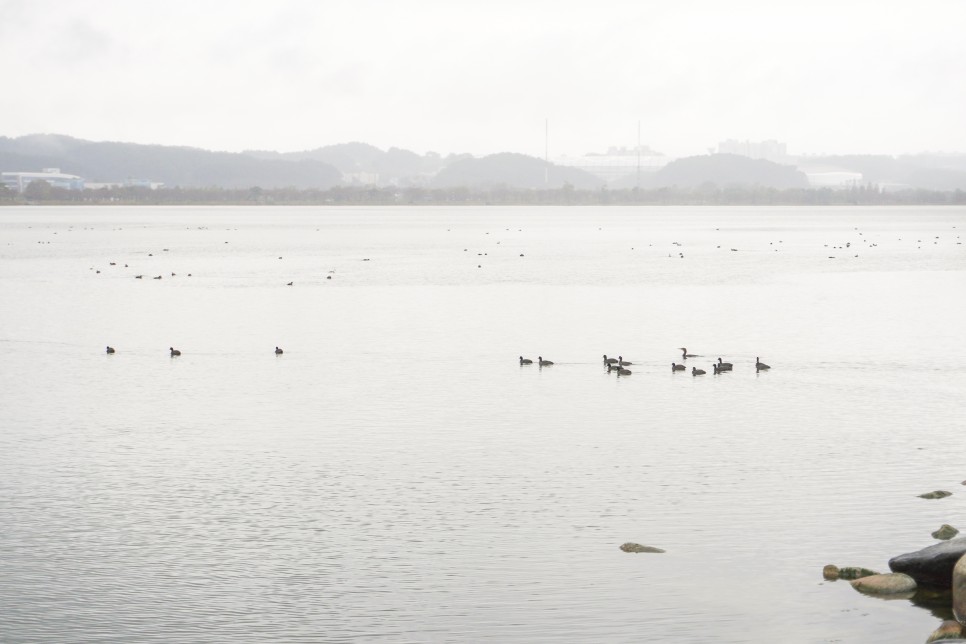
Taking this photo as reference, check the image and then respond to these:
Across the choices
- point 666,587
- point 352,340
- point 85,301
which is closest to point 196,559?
point 666,587

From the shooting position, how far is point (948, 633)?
1628 centimetres

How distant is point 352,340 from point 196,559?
95.9 ft

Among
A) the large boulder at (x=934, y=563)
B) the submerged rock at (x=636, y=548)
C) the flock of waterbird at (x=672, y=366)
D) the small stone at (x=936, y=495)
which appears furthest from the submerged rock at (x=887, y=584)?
the flock of waterbird at (x=672, y=366)

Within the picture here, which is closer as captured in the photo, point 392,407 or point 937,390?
point 392,407

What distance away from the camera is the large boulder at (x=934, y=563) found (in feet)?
61.1

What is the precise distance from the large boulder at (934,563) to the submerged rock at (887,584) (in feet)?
0.71

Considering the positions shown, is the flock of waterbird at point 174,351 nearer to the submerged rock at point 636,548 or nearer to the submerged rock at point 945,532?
the submerged rock at point 636,548

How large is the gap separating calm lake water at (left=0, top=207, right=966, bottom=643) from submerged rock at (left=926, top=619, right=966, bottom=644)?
1.83ft

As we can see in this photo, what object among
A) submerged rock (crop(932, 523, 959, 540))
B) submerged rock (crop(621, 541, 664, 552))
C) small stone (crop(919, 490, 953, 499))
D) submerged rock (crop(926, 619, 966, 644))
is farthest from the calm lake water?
submerged rock (crop(926, 619, 966, 644))

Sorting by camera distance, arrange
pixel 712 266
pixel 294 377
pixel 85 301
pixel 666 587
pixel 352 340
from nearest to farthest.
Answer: pixel 666 587 → pixel 294 377 → pixel 352 340 → pixel 85 301 → pixel 712 266

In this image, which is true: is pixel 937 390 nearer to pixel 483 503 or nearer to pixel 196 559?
pixel 483 503

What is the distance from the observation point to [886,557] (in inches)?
792

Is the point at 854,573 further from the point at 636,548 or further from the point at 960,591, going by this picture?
the point at 636,548

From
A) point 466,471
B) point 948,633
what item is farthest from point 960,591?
point 466,471
